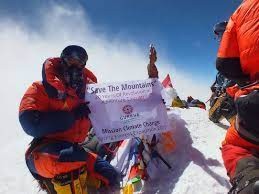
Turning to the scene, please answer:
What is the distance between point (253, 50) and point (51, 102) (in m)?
3.02

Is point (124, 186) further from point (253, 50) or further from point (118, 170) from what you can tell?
point (253, 50)

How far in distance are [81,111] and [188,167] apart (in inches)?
71.3

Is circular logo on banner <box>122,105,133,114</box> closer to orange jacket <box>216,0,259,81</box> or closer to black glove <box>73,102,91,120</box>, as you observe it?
black glove <box>73,102,91,120</box>

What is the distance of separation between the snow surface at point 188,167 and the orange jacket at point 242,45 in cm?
150

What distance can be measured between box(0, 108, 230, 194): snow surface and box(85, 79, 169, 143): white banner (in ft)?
1.71

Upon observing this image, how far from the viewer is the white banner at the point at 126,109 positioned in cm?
620

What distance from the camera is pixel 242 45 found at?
4.28 metres

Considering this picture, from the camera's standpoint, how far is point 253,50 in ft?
13.5

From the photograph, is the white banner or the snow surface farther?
the white banner

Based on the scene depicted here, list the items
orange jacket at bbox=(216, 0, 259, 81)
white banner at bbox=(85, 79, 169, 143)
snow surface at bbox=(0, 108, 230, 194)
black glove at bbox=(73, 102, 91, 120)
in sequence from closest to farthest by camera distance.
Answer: orange jacket at bbox=(216, 0, 259, 81)
snow surface at bbox=(0, 108, 230, 194)
black glove at bbox=(73, 102, 91, 120)
white banner at bbox=(85, 79, 169, 143)

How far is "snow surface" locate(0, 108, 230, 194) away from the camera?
5215 millimetres

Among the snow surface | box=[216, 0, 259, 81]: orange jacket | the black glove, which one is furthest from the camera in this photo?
the black glove

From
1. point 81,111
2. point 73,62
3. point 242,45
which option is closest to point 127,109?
point 81,111

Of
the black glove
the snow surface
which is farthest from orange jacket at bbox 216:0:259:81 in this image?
the black glove
